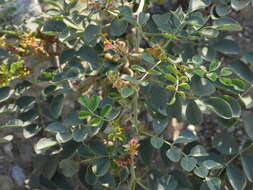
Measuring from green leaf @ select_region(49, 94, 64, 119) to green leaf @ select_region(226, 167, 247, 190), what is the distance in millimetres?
584

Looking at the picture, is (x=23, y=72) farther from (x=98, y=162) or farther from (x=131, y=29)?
(x=131, y=29)

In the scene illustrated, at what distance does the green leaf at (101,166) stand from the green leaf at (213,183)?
317 mm

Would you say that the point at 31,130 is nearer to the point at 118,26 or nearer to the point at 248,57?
the point at 118,26

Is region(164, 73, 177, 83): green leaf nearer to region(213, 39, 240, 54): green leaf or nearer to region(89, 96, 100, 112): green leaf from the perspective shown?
region(89, 96, 100, 112): green leaf

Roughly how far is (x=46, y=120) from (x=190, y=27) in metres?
0.63

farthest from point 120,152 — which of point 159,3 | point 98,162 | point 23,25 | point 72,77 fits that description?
point 159,3

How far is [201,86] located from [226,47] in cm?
26

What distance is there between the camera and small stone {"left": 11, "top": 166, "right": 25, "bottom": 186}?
218cm

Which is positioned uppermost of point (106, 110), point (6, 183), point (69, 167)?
point (106, 110)

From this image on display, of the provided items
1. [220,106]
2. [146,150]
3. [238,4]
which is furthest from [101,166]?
[238,4]

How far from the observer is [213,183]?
1.75m

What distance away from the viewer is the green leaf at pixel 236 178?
177 cm

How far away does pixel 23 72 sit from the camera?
1888 millimetres

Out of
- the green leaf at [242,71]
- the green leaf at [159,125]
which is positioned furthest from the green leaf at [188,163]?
the green leaf at [242,71]
